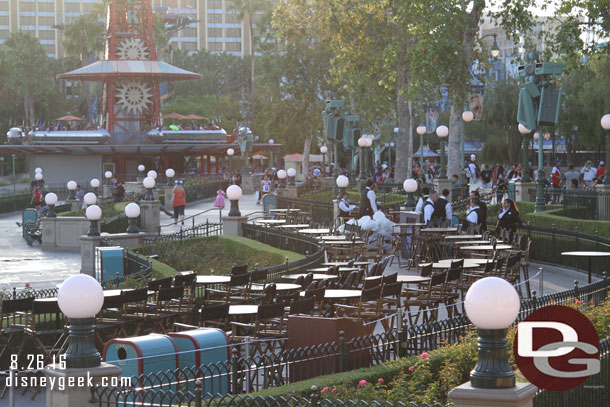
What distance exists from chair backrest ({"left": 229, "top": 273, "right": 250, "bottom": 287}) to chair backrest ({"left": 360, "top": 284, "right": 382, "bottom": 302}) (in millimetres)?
2772

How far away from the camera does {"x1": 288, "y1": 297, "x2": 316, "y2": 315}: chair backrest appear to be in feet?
42.0

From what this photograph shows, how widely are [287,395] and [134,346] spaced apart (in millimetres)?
2305

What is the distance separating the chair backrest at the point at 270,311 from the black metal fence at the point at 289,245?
531cm

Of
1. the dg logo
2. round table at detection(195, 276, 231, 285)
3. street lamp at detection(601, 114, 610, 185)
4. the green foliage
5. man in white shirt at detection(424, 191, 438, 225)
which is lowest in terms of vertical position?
the green foliage

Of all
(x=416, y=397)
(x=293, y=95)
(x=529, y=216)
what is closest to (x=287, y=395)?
(x=416, y=397)

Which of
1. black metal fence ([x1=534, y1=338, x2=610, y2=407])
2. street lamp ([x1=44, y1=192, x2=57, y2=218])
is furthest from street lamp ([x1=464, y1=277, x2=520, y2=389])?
street lamp ([x1=44, y1=192, x2=57, y2=218])

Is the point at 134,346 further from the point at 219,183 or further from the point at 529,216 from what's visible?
Answer: the point at 219,183

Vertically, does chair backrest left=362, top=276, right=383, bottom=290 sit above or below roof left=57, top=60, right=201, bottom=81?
below

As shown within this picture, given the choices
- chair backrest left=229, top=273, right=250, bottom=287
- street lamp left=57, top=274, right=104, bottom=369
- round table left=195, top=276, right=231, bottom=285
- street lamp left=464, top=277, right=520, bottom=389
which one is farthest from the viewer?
round table left=195, top=276, right=231, bottom=285

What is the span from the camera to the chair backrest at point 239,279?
53.4 feet

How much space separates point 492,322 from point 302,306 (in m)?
6.06

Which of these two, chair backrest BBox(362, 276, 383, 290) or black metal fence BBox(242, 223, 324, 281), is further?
black metal fence BBox(242, 223, 324, 281)

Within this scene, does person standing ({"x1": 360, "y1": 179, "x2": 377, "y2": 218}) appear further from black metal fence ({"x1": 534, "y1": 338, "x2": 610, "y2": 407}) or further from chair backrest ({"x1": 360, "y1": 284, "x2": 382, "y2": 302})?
black metal fence ({"x1": 534, "y1": 338, "x2": 610, "y2": 407})

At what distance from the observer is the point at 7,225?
154 ft
